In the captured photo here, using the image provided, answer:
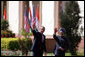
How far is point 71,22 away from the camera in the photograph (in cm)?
1589

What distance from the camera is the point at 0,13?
23875mm

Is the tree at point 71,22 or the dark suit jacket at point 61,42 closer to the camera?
the dark suit jacket at point 61,42

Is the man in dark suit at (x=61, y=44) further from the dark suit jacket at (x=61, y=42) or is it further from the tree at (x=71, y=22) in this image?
the tree at (x=71, y=22)

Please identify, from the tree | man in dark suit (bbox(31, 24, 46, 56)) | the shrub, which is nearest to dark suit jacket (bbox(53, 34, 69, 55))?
man in dark suit (bbox(31, 24, 46, 56))

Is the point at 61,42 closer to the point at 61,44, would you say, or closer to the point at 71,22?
the point at 61,44

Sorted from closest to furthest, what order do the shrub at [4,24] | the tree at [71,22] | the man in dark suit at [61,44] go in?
1. the man in dark suit at [61,44]
2. the tree at [71,22]
3. the shrub at [4,24]

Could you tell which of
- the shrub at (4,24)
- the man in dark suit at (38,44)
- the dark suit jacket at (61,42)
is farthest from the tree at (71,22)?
the shrub at (4,24)

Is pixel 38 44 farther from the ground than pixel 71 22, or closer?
closer

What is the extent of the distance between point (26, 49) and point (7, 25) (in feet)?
28.1

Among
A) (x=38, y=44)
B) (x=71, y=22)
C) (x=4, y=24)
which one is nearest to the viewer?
(x=38, y=44)

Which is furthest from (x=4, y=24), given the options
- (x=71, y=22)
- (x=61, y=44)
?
(x=61, y=44)

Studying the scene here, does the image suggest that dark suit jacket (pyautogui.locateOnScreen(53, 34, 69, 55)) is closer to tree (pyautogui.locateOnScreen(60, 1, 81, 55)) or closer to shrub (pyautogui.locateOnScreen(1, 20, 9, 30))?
tree (pyautogui.locateOnScreen(60, 1, 81, 55))

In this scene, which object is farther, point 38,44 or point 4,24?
point 4,24

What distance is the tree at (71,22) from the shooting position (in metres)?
15.9
